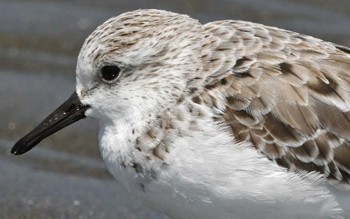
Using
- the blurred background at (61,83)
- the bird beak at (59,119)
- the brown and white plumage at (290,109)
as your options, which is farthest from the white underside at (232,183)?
the blurred background at (61,83)

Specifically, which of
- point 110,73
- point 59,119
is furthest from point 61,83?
point 110,73

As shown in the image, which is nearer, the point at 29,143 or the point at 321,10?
the point at 29,143

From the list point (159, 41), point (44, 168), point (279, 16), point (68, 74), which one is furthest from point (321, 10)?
point (159, 41)

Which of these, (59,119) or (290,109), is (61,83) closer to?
(59,119)

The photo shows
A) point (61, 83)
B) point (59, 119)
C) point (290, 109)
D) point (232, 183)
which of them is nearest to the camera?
point (232, 183)

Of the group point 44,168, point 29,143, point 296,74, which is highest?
point 296,74

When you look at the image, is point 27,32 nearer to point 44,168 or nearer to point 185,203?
point 44,168

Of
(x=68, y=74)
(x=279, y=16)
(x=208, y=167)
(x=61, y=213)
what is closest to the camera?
(x=208, y=167)
